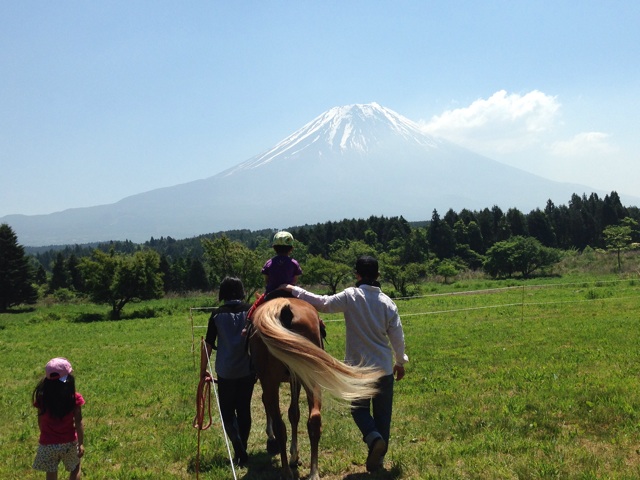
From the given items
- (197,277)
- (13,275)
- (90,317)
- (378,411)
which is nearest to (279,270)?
(378,411)

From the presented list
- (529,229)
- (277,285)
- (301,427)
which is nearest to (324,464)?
(301,427)

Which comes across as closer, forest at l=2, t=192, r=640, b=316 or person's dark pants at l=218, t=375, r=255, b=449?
person's dark pants at l=218, t=375, r=255, b=449

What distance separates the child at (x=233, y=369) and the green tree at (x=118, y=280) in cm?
3012

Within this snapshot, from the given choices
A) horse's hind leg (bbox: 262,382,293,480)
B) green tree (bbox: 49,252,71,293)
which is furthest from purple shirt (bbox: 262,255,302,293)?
green tree (bbox: 49,252,71,293)

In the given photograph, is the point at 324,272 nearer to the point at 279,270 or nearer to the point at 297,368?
the point at 279,270

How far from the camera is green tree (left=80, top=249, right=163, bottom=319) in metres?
32.5

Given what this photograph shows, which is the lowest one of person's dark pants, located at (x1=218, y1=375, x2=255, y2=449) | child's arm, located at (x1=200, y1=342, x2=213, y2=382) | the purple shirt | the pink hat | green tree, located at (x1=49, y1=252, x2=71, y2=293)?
green tree, located at (x1=49, y1=252, x2=71, y2=293)

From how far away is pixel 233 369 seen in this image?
15.6ft

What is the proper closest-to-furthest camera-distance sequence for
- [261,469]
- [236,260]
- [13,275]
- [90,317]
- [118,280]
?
[261,469] → [90,317] → [118,280] → [236,260] → [13,275]

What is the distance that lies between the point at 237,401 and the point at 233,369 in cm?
38

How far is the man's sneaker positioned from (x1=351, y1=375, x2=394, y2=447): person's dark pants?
0.15 m

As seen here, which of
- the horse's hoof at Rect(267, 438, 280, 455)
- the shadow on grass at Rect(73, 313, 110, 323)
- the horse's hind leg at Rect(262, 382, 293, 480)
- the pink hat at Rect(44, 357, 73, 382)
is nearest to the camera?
the pink hat at Rect(44, 357, 73, 382)

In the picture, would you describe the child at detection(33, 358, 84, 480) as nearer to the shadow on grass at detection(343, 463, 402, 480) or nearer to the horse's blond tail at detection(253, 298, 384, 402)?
the horse's blond tail at detection(253, 298, 384, 402)

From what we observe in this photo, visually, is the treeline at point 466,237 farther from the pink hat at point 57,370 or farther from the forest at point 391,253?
the pink hat at point 57,370
